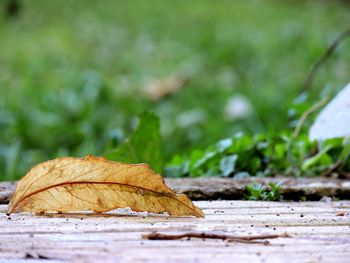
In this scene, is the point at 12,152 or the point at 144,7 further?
the point at 144,7

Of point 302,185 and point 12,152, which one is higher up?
point 12,152

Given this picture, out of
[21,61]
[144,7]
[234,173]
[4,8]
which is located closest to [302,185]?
A: [234,173]

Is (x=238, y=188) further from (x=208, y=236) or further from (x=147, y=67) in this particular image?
(x=147, y=67)

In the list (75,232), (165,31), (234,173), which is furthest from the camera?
(165,31)

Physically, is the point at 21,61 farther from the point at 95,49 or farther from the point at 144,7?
the point at 144,7

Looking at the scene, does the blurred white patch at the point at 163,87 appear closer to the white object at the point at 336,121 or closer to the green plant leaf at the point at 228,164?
the green plant leaf at the point at 228,164

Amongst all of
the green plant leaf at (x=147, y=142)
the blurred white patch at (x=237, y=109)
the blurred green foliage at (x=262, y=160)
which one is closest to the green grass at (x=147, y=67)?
the blurred white patch at (x=237, y=109)

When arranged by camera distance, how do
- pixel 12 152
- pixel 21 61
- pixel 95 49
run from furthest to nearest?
pixel 95 49 → pixel 21 61 → pixel 12 152
